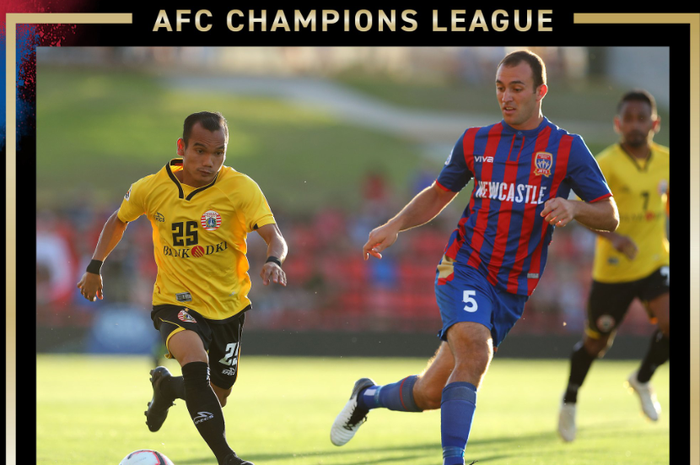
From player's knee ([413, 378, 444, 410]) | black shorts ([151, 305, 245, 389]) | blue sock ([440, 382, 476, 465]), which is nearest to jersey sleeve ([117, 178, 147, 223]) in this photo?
black shorts ([151, 305, 245, 389])

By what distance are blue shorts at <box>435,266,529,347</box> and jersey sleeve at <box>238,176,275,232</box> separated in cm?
110

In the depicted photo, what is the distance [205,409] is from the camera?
473 centimetres

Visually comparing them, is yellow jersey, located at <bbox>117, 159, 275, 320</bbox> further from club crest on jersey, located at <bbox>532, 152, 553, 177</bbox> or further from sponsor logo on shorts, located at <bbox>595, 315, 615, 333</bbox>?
sponsor logo on shorts, located at <bbox>595, 315, 615, 333</bbox>

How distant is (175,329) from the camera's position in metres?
5.06

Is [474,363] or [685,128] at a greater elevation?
[685,128]

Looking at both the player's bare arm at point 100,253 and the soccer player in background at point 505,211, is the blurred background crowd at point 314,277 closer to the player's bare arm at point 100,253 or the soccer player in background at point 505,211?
the player's bare arm at point 100,253

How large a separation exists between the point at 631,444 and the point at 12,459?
4325 millimetres

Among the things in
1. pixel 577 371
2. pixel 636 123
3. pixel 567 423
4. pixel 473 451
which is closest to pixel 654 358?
pixel 577 371

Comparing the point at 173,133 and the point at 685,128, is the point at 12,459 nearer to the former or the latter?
the point at 685,128

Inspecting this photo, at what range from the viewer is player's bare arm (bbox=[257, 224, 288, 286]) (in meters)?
4.63

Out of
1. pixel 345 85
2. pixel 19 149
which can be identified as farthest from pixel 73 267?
pixel 345 85

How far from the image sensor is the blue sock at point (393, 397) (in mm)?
5617

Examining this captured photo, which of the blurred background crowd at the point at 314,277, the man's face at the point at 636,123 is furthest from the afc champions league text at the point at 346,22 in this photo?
the blurred background crowd at the point at 314,277

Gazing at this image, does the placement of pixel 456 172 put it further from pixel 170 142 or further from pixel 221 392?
pixel 170 142
